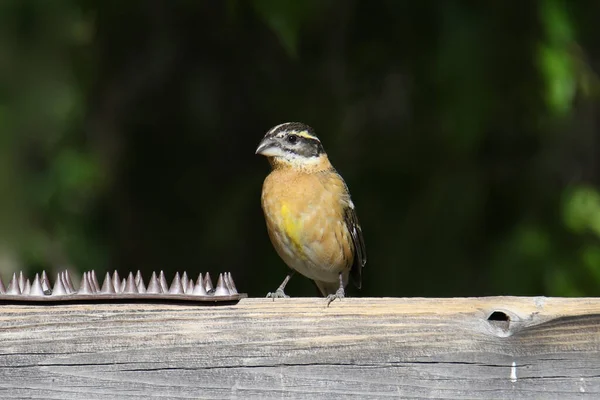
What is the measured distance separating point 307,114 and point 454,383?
411cm

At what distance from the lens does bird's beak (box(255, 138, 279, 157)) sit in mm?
5715

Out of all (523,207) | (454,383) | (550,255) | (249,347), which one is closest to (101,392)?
(249,347)

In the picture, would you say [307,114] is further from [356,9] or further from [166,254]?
[166,254]

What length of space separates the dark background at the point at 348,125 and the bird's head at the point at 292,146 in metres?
0.72

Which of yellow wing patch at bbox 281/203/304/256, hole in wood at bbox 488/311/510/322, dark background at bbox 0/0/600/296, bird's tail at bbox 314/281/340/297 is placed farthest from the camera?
bird's tail at bbox 314/281/340/297

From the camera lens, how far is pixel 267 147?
5.76 meters

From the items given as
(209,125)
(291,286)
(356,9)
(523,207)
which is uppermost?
(356,9)

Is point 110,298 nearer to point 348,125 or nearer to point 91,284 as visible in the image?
point 91,284

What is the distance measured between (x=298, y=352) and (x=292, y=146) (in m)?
2.58

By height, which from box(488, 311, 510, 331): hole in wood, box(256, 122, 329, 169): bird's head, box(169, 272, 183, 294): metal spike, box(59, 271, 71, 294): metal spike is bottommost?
box(488, 311, 510, 331): hole in wood

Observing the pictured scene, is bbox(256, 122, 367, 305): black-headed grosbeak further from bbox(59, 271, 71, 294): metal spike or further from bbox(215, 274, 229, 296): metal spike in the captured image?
bbox(59, 271, 71, 294): metal spike

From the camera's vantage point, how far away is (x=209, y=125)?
307 inches

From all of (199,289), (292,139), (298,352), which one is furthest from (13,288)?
(292,139)

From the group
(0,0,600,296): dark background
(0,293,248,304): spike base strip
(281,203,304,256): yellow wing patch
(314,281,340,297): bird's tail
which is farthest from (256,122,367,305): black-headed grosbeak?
(0,293,248,304): spike base strip
